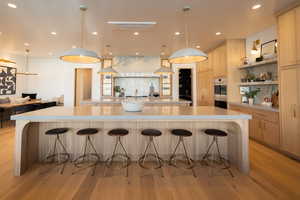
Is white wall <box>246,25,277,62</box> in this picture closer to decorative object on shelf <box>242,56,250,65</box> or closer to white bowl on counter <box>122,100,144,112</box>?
decorative object on shelf <box>242,56,250,65</box>

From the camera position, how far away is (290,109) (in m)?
2.65

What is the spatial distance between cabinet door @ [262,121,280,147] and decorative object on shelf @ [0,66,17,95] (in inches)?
363

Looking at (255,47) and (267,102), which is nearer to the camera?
(267,102)

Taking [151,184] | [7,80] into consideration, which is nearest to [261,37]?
[151,184]

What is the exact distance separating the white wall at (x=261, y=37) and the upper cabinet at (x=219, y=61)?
2.07 ft

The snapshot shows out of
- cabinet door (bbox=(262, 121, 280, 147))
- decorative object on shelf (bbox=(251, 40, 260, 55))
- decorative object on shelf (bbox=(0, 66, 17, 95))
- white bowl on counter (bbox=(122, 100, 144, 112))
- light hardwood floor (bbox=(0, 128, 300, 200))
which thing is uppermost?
decorative object on shelf (bbox=(251, 40, 260, 55))

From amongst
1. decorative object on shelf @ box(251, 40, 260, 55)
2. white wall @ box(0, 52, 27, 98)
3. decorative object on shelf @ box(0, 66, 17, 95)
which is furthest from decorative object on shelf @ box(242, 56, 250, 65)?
white wall @ box(0, 52, 27, 98)

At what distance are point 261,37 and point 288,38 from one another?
125 cm

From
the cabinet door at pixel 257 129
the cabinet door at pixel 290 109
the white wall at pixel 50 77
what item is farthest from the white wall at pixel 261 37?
the white wall at pixel 50 77

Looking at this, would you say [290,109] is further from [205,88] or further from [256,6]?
[205,88]

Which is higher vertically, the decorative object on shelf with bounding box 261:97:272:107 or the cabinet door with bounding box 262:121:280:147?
the decorative object on shelf with bounding box 261:97:272:107

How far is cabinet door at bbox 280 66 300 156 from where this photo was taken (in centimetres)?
257

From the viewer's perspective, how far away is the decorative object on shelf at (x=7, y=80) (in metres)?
6.01

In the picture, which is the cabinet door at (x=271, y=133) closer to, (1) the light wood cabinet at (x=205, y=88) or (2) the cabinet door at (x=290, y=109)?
(2) the cabinet door at (x=290, y=109)
